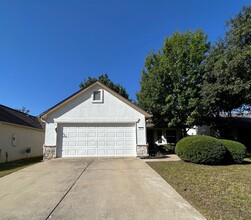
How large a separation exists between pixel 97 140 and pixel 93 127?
97cm

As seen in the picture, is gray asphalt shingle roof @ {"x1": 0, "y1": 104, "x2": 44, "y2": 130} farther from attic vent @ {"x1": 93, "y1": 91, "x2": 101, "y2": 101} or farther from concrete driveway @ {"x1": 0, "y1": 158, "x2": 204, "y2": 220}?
concrete driveway @ {"x1": 0, "y1": 158, "x2": 204, "y2": 220}

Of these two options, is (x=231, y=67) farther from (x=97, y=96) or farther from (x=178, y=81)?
(x=97, y=96)

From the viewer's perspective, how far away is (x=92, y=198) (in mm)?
5406

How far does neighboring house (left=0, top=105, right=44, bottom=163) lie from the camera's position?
48.9 ft

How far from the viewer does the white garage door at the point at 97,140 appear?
1409 centimetres

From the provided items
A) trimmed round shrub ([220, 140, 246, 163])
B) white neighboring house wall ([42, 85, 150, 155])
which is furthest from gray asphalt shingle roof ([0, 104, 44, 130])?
trimmed round shrub ([220, 140, 246, 163])

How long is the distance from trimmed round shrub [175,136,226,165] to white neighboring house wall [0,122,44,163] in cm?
1266

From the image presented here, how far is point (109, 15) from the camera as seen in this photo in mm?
13039

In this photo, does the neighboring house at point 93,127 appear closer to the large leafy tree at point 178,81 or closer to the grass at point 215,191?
the large leafy tree at point 178,81

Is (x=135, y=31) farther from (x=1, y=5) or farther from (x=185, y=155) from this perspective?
(x=185, y=155)

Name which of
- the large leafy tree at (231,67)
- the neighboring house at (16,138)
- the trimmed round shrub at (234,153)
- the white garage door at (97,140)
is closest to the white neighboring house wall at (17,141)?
the neighboring house at (16,138)

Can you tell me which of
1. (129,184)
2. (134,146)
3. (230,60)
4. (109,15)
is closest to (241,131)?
(230,60)

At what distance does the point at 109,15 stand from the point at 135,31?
4.09 metres

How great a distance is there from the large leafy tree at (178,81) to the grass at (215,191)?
398 inches
